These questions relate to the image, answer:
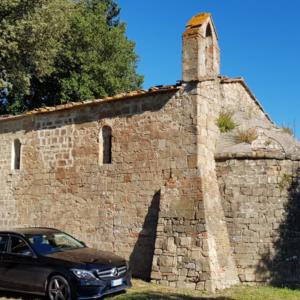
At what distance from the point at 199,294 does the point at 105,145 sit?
524cm

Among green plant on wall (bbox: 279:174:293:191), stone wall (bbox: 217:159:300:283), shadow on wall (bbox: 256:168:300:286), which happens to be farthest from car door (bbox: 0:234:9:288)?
green plant on wall (bbox: 279:174:293:191)

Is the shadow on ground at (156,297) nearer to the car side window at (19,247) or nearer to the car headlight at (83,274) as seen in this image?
the car headlight at (83,274)

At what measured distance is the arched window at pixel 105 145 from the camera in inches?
522

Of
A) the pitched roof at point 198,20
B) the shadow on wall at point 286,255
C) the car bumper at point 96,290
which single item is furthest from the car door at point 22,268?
the pitched roof at point 198,20

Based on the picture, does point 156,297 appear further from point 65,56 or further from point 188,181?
point 65,56

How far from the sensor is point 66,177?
13.9m

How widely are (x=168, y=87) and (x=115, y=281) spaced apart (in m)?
5.12

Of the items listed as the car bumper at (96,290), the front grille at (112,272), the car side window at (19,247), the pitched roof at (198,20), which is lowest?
the car bumper at (96,290)

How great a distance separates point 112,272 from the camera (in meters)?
9.27

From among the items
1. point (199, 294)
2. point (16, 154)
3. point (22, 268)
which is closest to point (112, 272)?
point (22, 268)

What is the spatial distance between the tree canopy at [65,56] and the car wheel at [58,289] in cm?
1081

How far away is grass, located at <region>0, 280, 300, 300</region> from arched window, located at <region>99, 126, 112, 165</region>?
3.88m

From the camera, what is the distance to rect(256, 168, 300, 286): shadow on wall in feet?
36.8

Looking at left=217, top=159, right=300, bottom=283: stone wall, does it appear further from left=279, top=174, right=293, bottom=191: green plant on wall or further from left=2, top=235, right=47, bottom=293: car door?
left=2, top=235, right=47, bottom=293: car door
